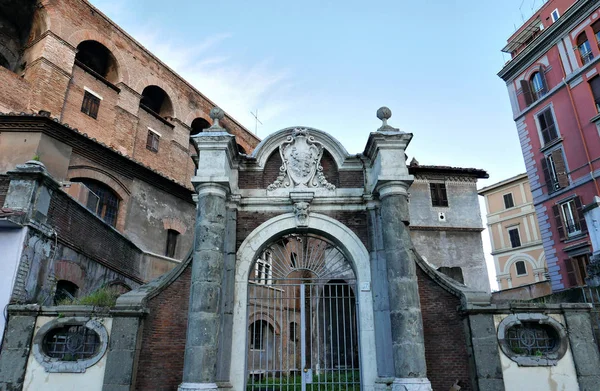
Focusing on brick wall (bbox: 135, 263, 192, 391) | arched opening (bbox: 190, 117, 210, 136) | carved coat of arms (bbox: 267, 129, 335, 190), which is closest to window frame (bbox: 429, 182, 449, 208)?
carved coat of arms (bbox: 267, 129, 335, 190)

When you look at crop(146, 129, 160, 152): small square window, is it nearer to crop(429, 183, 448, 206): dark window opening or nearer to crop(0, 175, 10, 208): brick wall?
crop(0, 175, 10, 208): brick wall

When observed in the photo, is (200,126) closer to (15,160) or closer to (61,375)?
(15,160)

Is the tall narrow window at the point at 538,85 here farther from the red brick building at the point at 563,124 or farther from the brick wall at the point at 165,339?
the brick wall at the point at 165,339

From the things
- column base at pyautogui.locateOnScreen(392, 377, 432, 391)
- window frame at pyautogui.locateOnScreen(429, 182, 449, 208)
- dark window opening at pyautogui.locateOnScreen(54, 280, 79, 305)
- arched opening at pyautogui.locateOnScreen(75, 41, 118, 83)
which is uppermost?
arched opening at pyautogui.locateOnScreen(75, 41, 118, 83)

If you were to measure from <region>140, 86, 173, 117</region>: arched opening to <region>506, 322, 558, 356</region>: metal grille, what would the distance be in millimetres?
20371

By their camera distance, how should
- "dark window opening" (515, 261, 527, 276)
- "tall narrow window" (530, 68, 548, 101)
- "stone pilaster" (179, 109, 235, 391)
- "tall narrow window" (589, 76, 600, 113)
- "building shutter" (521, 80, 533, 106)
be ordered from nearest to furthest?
"stone pilaster" (179, 109, 235, 391) < "tall narrow window" (589, 76, 600, 113) < "tall narrow window" (530, 68, 548, 101) < "building shutter" (521, 80, 533, 106) < "dark window opening" (515, 261, 527, 276)

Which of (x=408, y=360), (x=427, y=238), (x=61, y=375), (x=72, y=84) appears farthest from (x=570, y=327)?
(x=72, y=84)

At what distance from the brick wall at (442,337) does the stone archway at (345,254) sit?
1051 mm

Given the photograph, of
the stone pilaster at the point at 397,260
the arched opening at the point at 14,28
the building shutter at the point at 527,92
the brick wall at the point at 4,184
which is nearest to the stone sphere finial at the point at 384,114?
the stone pilaster at the point at 397,260

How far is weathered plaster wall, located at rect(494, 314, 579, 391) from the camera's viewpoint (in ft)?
24.5

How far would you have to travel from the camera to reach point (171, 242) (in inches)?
699

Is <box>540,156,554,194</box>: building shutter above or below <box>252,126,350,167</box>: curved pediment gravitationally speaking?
above

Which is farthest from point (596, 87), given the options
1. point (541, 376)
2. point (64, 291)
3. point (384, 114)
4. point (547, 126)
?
point (64, 291)

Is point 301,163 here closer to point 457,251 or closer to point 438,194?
point 438,194
